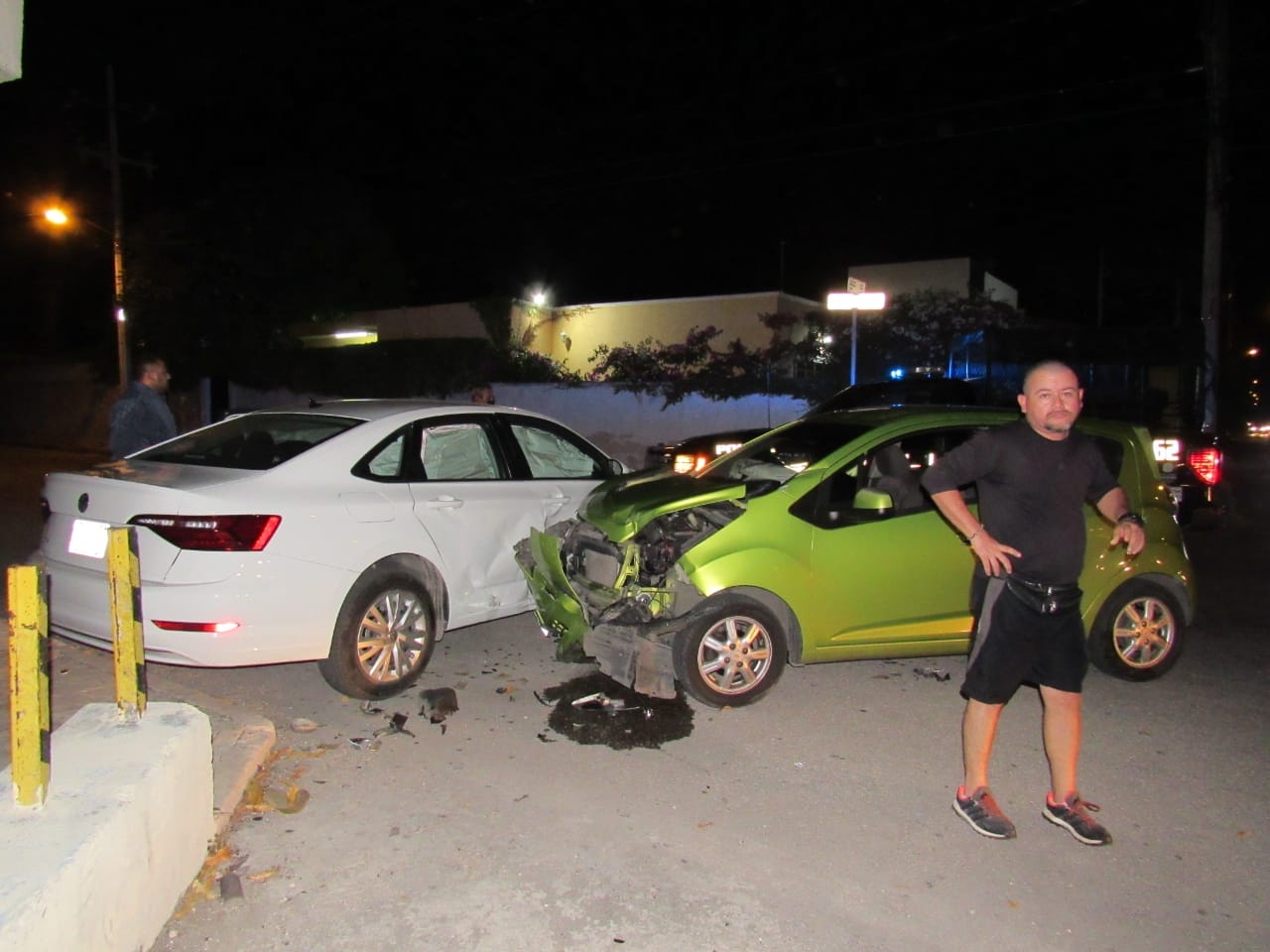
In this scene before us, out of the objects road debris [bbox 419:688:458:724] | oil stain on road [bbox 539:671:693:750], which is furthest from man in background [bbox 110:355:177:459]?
oil stain on road [bbox 539:671:693:750]

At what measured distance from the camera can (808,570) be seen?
5.19 meters

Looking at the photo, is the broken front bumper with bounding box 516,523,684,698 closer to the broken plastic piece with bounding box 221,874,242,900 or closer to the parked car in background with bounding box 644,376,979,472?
the broken plastic piece with bounding box 221,874,242,900

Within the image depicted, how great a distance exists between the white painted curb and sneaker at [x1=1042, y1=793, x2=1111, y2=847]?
3.28m

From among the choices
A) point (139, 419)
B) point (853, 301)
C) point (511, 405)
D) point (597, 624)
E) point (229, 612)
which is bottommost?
point (597, 624)

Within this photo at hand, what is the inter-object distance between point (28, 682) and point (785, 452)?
4324 mm

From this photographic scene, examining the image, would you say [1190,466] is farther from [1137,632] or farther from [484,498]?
[484,498]

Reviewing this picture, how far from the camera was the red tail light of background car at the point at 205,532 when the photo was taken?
178 inches

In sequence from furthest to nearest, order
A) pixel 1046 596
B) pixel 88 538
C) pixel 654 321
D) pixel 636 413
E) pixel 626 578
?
pixel 654 321
pixel 636 413
pixel 626 578
pixel 88 538
pixel 1046 596

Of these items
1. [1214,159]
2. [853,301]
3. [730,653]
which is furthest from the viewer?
[853,301]

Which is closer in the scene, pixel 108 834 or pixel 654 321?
pixel 108 834

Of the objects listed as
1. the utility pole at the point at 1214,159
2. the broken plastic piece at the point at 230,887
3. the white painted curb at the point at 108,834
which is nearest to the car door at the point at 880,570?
the broken plastic piece at the point at 230,887

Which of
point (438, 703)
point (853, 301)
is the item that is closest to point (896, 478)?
point (438, 703)

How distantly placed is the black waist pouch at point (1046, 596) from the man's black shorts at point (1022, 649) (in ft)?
0.07

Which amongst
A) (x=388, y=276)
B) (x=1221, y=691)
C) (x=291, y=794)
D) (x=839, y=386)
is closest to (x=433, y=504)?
(x=291, y=794)
